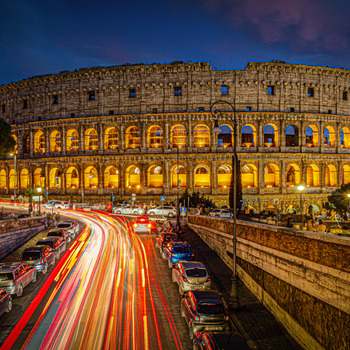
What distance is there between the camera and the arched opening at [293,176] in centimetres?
4667

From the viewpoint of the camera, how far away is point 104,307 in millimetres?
12406

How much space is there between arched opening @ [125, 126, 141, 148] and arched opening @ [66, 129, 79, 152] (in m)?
9.65

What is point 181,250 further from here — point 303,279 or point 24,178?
point 24,178

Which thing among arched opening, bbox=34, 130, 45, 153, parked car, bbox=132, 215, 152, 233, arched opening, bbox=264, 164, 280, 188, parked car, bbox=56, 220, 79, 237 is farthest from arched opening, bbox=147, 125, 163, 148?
parked car, bbox=56, 220, 79, 237

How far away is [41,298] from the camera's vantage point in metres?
13.4

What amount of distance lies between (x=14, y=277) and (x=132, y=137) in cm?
3759

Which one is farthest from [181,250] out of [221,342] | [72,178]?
[72,178]

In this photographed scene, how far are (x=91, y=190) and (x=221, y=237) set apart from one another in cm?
3145

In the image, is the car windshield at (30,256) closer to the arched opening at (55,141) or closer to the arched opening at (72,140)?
the arched opening at (72,140)

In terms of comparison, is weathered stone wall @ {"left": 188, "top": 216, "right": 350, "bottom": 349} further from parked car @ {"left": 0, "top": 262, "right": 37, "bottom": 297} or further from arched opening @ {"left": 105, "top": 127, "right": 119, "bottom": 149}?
arched opening @ {"left": 105, "top": 127, "right": 119, "bottom": 149}

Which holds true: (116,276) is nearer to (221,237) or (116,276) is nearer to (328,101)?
(221,237)

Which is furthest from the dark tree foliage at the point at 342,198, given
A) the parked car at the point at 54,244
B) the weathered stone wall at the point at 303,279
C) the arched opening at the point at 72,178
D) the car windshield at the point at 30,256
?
the arched opening at the point at 72,178

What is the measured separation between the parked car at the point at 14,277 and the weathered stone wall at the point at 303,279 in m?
11.5

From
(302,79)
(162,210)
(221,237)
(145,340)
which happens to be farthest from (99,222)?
(302,79)
